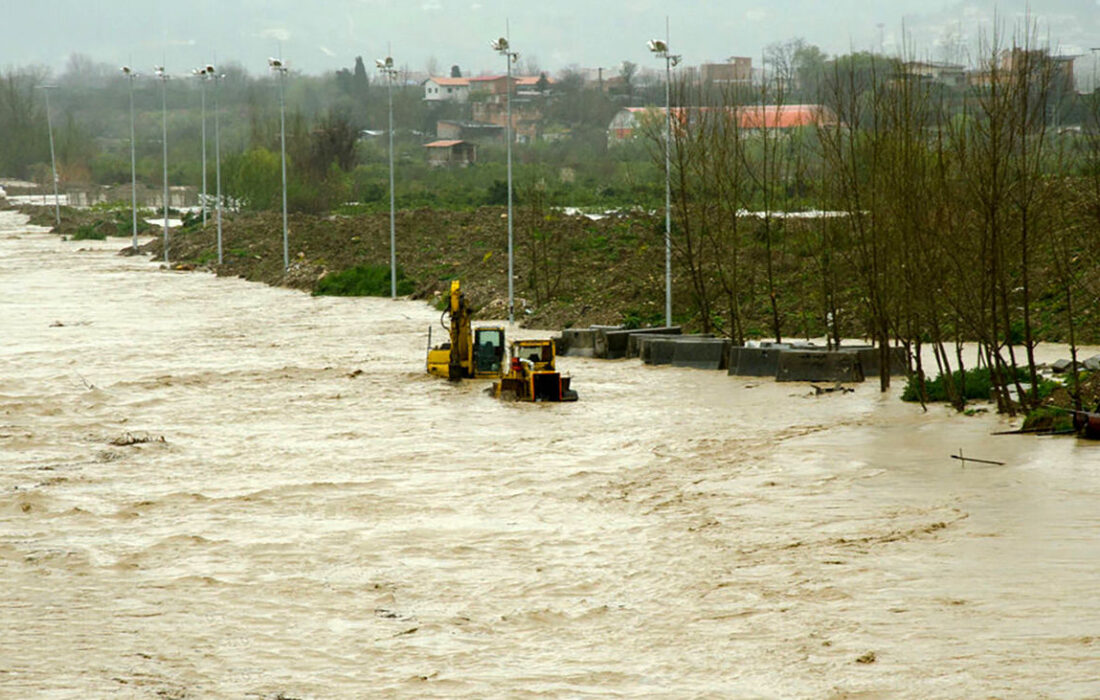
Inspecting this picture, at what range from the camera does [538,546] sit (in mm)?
17469

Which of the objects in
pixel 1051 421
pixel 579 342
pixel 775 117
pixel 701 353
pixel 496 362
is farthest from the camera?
pixel 775 117

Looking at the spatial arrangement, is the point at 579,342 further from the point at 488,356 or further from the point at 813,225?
the point at 813,225

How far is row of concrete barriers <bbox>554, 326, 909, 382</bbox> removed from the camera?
31.5 metres

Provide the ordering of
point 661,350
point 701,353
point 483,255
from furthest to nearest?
point 483,255, point 661,350, point 701,353

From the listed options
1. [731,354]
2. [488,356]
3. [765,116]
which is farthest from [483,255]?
[731,354]

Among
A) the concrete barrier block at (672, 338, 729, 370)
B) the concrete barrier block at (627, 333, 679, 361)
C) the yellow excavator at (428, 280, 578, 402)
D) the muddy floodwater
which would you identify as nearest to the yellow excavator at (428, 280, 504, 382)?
the yellow excavator at (428, 280, 578, 402)

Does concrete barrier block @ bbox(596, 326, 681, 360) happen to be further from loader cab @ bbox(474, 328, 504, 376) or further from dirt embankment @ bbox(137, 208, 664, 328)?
dirt embankment @ bbox(137, 208, 664, 328)

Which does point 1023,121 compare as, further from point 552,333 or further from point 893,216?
point 552,333

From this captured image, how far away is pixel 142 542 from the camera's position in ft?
58.7

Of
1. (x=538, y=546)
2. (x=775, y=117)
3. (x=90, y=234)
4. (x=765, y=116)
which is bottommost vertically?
(x=538, y=546)

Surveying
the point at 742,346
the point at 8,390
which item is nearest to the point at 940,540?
the point at 742,346

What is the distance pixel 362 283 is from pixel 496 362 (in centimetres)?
2690

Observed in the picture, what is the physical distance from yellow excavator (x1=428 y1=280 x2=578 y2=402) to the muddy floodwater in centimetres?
64

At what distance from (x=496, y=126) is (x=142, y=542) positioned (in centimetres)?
15442
